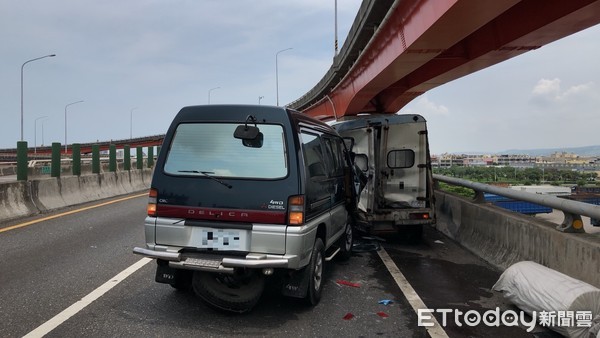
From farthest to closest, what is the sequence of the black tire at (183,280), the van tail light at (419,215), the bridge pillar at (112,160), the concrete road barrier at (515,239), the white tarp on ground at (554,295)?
1. the bridge pillar at (112,160)
2. the van tail light at (419,215)
3. the black tire at (183,280)
4. the concrete road barrier at (515,239)
5. the white tarp on ground at (554,295)

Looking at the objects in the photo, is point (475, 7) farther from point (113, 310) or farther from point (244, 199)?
point (113, 310)

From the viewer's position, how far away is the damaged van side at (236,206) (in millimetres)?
4352

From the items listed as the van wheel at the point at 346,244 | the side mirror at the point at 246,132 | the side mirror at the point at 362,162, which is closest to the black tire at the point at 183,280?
the side mirror at the point at 246,132

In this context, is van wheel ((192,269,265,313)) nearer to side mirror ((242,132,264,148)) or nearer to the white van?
side mirror ((242,132,264,148))

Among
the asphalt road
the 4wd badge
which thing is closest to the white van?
the asphalt road

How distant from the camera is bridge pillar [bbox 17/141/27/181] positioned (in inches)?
422

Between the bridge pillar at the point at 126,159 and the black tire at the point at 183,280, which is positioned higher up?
the bridge pillar at the point at 126,159

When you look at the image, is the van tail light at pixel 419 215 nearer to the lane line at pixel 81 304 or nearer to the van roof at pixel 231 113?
the van roof at pixel 231 113

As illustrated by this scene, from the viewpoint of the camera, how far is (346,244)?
7059 mm

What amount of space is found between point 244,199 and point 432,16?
22.4 ft

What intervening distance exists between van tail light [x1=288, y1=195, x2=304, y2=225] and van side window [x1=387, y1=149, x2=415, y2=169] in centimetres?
488

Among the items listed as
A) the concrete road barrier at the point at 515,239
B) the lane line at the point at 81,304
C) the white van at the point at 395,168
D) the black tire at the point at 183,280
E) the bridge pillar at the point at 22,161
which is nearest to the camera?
the lane line at the point at 81,304

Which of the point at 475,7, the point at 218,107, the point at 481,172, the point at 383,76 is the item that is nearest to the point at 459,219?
the point at 481,172

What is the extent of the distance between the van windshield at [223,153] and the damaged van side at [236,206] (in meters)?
0.01
